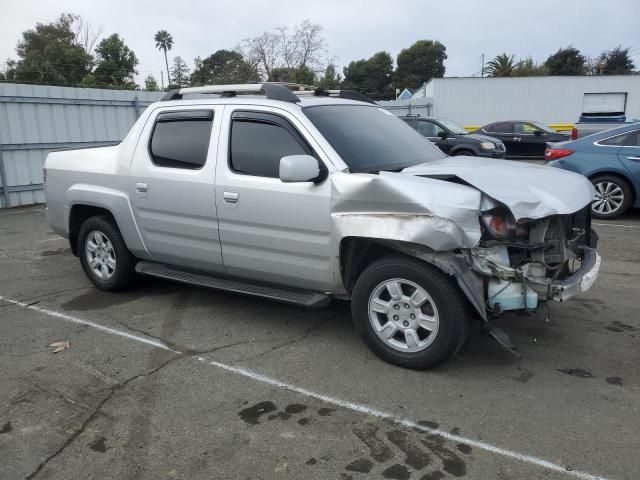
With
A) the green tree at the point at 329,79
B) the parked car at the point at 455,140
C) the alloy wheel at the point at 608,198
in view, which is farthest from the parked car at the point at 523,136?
the green tree at the point at 329,79

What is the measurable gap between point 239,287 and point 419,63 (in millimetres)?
61249

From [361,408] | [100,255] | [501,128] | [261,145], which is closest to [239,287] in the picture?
[261,145]

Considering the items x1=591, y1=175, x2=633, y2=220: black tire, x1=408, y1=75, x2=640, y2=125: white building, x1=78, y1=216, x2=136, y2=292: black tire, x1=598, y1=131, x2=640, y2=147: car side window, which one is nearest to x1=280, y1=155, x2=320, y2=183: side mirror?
x1=78, y1=216, x2=136, y2=292: black tire

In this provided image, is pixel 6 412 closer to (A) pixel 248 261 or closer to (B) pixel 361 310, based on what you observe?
(A) pixel 248 261

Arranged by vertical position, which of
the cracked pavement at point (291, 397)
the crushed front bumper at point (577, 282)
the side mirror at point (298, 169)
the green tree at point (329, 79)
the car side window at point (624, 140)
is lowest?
the cracked pavement at point (291, 397)

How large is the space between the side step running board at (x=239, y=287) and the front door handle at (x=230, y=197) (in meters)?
0.71

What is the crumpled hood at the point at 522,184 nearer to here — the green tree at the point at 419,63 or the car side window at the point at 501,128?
the car side window at the point at 501,128

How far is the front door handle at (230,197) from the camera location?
4.42 meters

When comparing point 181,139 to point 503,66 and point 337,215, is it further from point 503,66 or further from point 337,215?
point 503,66

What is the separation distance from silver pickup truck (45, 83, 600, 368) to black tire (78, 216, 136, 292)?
0.01 m

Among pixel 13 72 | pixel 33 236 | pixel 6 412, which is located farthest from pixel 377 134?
pixel 13 72

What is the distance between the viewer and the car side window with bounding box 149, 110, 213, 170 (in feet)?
15.6

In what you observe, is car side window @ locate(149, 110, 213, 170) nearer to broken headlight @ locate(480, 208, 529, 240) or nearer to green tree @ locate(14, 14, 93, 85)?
broken headlight @ locate(480, 208, 529, 240)

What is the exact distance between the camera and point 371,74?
201ft
